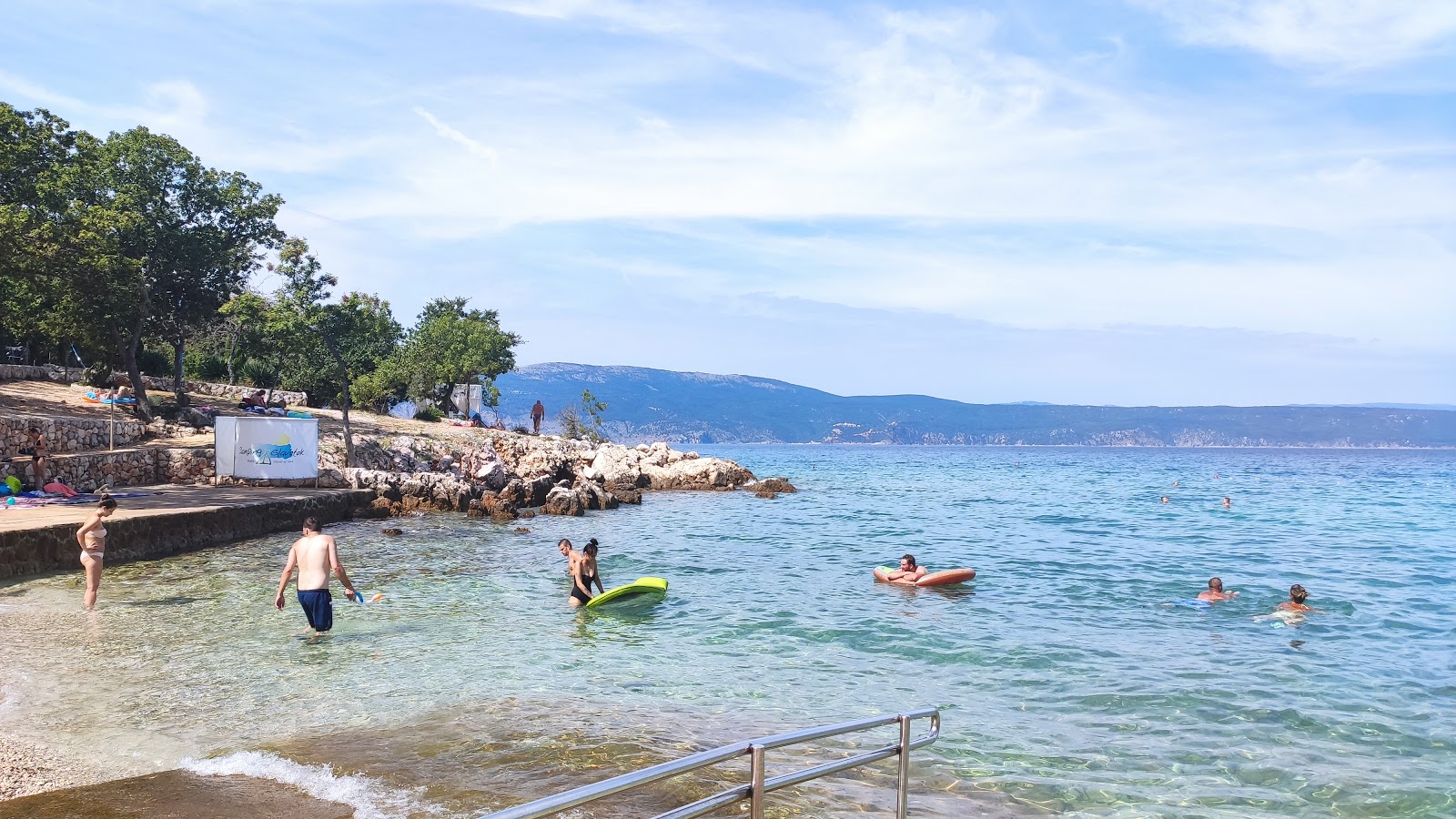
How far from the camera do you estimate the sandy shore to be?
23.2 feet

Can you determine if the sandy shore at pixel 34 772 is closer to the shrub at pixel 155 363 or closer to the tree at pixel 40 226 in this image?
the tree at pixel 40 226

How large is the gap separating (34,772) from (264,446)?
2123cm

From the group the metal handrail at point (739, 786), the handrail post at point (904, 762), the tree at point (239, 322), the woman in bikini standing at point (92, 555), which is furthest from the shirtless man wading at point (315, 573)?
the tree at point (239, 322)

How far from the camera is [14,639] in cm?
1205

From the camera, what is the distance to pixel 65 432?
25625mm

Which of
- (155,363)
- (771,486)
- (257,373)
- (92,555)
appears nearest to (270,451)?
(92,555)

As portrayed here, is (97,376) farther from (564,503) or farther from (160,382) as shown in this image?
(564,503)

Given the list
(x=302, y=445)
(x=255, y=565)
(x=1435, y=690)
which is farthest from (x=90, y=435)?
(x=1435, y=690)

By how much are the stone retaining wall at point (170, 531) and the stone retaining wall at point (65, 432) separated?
6011 millimetres

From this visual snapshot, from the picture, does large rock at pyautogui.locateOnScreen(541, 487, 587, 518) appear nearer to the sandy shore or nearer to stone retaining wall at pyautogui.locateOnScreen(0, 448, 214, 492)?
stone retaining wall at pyautogui.locateOnScreen(0, 448, 214, 492)

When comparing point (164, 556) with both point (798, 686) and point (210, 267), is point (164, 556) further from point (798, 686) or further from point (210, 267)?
point (210, 267)

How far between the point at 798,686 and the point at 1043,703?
9.20 feet

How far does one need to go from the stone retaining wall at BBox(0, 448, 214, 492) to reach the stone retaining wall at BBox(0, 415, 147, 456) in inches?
31.3

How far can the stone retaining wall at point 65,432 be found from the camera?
78.8 feet
